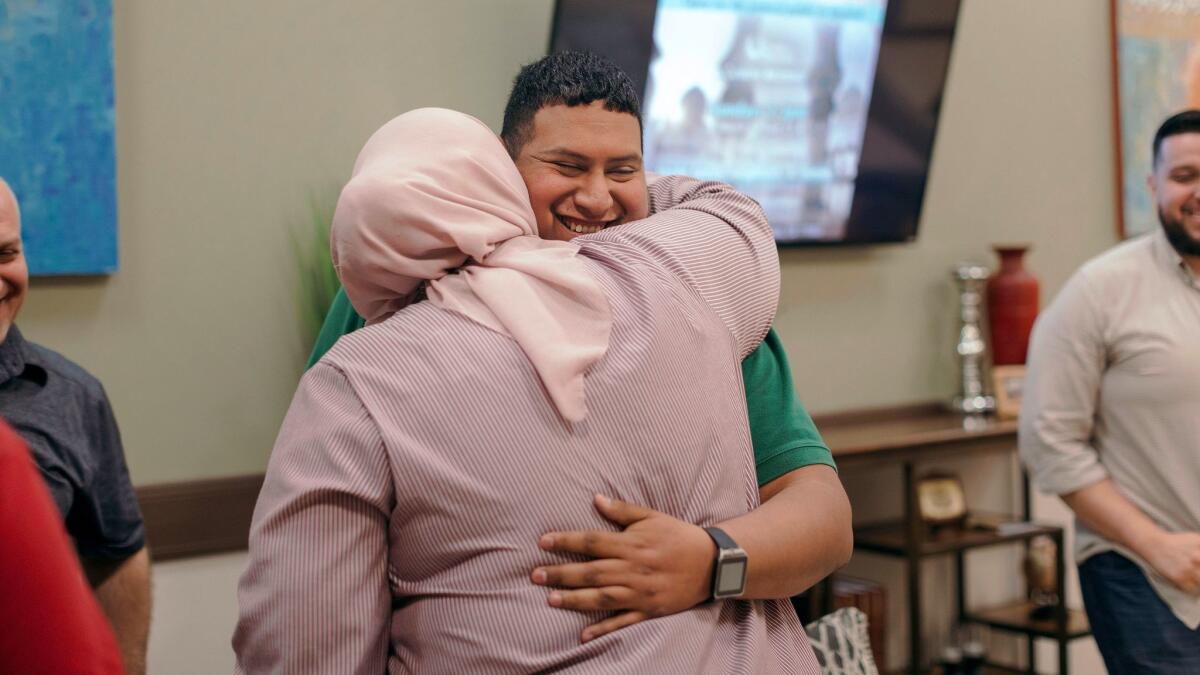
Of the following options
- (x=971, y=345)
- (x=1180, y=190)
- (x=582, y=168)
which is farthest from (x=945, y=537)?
(x=582, y=168)

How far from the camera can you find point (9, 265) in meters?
2.21

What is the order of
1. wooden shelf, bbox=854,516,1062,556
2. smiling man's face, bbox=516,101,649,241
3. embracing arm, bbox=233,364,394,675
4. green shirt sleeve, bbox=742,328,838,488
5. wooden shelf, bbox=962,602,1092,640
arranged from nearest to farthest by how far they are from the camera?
embracing arm, bbox=233,364,394,675 < green shirt sleeve, bbox=742,328,838,488 < smiling man's face, bbox=516,101,649,241 < wooden shelf, bbox=854,516,1062,556 < wooden shelf, bbox=962,602,1092,640

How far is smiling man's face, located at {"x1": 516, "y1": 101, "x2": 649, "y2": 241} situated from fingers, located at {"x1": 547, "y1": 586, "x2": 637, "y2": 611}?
61 centimetres

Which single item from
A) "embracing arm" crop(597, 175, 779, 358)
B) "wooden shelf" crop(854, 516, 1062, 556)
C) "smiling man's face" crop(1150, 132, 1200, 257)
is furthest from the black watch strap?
"wooden shelf" crop(854, 516, 1062, 556)

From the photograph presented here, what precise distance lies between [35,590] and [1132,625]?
2.55m

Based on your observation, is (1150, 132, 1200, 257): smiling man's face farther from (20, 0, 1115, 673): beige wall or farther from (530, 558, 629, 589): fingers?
(530, 558, 629, 589): fingers

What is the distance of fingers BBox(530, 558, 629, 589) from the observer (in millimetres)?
1268

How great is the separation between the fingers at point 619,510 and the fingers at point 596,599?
69 mm

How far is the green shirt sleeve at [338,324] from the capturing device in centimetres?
178

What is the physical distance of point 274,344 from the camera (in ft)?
10.1

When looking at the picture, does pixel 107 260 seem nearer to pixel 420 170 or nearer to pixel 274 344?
pixel 274 344

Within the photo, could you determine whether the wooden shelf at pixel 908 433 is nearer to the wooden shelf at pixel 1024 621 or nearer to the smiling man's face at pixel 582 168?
the wooden shelf at pixel 1024 621

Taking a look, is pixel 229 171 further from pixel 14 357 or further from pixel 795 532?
pixel 795 532

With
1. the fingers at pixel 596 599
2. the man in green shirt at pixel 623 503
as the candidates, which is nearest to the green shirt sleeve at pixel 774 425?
the man in green shirt at pixel 623 503
